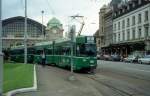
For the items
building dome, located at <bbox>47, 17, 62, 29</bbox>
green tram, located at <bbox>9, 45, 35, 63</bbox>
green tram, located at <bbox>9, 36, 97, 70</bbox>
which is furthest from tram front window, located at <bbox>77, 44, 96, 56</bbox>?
building dome, located at <bbox>47, 17, 62, 29</bbox>

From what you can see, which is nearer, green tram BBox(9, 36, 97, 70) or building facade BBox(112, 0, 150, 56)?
green tram BBox(9, 36, 97, 70)

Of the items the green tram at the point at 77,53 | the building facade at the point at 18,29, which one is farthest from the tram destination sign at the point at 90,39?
the building facade at the point at 18,29

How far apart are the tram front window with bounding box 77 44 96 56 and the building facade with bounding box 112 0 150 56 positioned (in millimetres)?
40304

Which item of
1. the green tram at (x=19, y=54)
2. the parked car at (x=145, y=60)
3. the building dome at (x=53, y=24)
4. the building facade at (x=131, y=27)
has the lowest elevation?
the parked car at (x=145, y=60)

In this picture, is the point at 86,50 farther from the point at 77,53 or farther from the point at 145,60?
the point at 145,60

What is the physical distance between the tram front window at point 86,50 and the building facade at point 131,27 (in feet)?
132

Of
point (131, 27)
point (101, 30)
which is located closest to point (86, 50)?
point (131, 27)

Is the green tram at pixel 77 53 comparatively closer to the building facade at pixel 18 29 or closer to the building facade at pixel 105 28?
the building facade at pixel 105 28

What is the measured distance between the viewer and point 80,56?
1385 inches

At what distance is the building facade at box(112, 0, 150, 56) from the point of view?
263 feet

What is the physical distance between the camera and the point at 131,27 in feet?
296

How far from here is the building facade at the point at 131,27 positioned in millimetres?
80250

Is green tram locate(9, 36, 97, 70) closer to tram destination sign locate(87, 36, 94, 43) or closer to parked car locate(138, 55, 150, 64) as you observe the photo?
tram destination sign locate(87, 36, 94, 43)

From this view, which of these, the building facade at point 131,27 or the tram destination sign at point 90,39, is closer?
the tram destination sign at point 90,39
